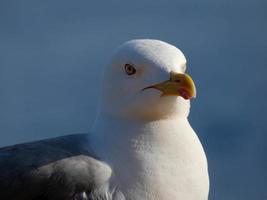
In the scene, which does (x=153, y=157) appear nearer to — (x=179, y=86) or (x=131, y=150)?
(x=131, y=150)

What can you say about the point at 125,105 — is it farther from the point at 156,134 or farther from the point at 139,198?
the point at 139,198

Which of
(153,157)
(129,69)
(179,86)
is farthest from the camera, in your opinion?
(129,69)

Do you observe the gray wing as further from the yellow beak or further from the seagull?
the yellow beak

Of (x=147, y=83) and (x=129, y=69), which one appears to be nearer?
(x=147, y=83)

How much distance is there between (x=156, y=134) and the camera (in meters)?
6.59

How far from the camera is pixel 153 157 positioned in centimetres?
644

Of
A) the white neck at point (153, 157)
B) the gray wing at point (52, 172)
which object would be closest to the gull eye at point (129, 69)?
the white neck at point (153, 157)

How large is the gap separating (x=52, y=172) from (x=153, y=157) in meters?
0.78

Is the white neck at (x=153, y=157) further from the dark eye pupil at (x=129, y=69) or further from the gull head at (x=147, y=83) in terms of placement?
the dark eye pupil at (x=129, y=69)

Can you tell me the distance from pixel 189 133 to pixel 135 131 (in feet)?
1.51

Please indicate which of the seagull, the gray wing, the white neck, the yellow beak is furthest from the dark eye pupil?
the gray wing

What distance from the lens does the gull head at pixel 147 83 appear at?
6391mm

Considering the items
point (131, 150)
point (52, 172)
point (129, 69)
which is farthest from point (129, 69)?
point (52, 172)

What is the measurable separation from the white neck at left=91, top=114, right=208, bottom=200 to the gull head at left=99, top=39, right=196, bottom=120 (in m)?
0.10
